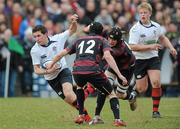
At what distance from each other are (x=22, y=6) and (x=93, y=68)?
1277 cm

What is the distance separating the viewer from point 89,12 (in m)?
23.9

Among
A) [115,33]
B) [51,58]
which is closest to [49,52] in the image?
[51,58]

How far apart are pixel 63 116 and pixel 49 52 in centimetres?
160

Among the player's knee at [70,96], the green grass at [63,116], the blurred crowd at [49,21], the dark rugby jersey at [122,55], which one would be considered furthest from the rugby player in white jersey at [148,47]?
the blurred crowd at [49,21]

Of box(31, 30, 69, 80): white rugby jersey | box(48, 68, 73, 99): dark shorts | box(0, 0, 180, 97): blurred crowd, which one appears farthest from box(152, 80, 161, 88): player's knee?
box(0, 0, 180, 97): blurred crowd

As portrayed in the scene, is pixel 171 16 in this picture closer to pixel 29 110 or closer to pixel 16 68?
pixel 16 68

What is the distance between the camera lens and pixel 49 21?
23328 millimetres

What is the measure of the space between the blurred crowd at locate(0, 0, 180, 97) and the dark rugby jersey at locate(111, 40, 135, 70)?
772 cm

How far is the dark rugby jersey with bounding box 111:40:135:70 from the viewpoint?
557 inches

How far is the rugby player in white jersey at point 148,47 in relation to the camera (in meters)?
15.1

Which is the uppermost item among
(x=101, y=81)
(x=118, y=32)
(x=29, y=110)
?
(x=118, y=32)

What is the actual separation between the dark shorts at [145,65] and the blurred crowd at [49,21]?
685cm

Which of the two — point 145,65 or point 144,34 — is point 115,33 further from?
point 145,65

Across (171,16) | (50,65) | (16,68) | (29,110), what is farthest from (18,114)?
(171,16)
